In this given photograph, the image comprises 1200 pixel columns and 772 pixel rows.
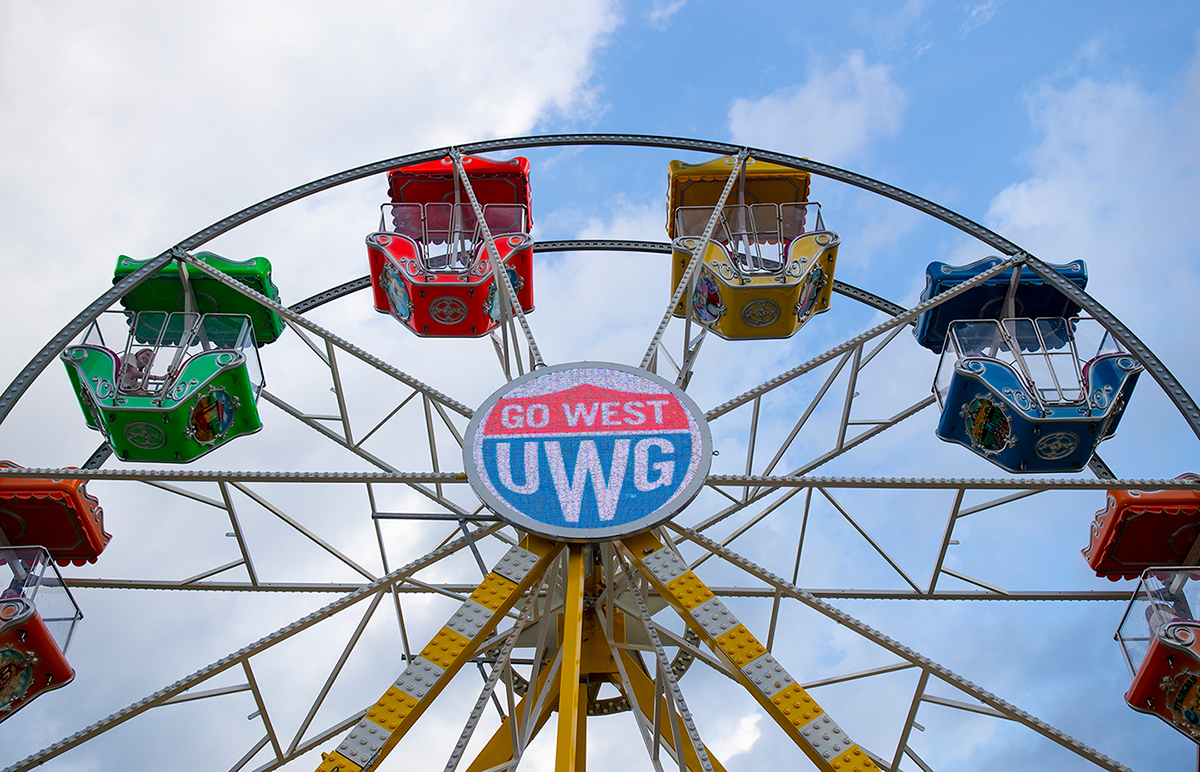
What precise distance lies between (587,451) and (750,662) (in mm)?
2524

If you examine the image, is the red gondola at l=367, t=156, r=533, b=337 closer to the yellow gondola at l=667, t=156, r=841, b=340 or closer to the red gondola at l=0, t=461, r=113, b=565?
the yellow gondola at l=667, t=156, r=841, b=340

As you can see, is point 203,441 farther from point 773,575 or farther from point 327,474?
point 773,575

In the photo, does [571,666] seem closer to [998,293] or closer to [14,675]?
[14,675]

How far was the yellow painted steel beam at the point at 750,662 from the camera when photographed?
25.5 ft

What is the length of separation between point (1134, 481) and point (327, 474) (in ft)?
24.3

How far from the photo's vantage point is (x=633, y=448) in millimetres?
9766

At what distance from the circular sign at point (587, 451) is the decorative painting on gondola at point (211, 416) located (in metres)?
4.34

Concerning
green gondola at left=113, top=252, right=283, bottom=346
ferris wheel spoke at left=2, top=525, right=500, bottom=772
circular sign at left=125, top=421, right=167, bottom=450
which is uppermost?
green gondola at left=113, top=252, right=283, bottom=346

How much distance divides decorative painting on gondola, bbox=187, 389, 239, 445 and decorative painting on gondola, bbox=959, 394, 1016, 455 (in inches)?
374

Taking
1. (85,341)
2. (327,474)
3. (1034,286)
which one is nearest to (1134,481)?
(1034,286)

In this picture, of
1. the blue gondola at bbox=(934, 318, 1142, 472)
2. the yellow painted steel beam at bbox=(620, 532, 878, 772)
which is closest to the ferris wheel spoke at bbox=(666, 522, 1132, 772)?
the yellow painted steel beam at bbox=(620, 532, 878, 772)

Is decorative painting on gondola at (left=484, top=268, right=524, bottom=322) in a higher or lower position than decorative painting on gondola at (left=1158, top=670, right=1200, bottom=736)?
higher

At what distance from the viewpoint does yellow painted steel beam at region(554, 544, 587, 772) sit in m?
7.29

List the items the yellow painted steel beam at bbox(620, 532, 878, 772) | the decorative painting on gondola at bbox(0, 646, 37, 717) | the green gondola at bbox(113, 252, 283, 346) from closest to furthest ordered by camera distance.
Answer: the yellow painted steel beam at bbox(620, 532, 878, 772) → the decorative painting on gondola at bbox(0, 646, 37, 717) → the green gondola at bbox(113, 252, 283, 346)
